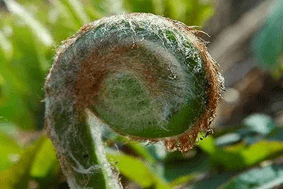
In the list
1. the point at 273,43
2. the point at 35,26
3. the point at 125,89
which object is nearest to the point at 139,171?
the point at 125,89

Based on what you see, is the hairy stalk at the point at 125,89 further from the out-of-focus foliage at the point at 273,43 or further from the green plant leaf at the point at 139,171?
the out-of-focus foliage at the point at 273,43

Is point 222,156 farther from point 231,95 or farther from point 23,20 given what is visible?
point 231,95

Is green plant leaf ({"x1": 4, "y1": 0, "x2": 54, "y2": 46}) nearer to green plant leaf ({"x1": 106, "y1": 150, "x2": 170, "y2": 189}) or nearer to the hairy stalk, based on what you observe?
green plant leaf ({"x1": 106, "y1": 150, "x2": 170, "y2": 189})

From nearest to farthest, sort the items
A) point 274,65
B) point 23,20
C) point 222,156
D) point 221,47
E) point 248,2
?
point 222,156, point 23,20, point 274,65, point 221,47, point 248,2

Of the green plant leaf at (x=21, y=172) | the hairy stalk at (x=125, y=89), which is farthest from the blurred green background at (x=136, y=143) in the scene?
the hairy stalk at (x=125, y=89)

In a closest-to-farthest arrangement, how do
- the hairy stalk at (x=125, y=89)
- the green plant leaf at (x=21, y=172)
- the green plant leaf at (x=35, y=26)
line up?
the hairy stalk at (x=125, y=89), the green plant leaf at (x=21, y=172), the green plant leaf at (x=35, y=26)

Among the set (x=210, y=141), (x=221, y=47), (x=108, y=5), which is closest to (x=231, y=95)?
(x=221, y=47)
